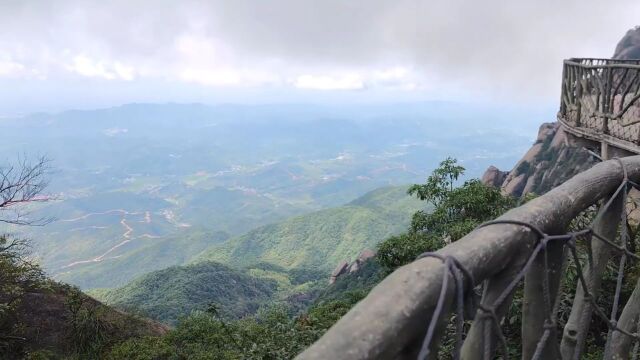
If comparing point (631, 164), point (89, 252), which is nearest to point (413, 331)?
point (631, 164)

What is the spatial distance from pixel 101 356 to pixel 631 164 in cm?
1467

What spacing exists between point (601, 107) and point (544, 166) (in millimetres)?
42209

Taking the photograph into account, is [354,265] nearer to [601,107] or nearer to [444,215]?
[444,215]

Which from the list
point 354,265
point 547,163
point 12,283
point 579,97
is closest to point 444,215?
point 579,97

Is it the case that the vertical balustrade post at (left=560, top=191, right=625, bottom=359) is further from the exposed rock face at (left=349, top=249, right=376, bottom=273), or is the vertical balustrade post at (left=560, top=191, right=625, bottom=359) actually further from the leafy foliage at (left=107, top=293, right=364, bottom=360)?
the exposed rock face at (left=349, top=249, right=376, bottom=273)

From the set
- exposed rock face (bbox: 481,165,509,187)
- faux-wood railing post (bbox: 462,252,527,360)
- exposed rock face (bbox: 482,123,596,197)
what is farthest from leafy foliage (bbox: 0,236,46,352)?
exposed rock face (bbox: 481,165,509,187)

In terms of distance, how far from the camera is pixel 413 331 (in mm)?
1355

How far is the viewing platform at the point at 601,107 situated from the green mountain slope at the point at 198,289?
5199 centimetres

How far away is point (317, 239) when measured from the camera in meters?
124

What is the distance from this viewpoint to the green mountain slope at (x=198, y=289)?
61031 mm

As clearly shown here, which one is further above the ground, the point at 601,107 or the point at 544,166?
the point at 601,107

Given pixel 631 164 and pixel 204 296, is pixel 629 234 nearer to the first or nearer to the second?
pixel 631 164

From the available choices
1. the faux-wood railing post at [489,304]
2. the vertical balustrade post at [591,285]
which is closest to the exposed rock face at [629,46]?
the vertical balustrade post at [591,285]

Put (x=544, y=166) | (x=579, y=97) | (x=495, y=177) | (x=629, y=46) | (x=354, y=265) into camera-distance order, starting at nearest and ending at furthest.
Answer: (x=579, y=97), (x=544, y=166), (x=495, y=177), (x=629, y=46), (x=354, y=265)
